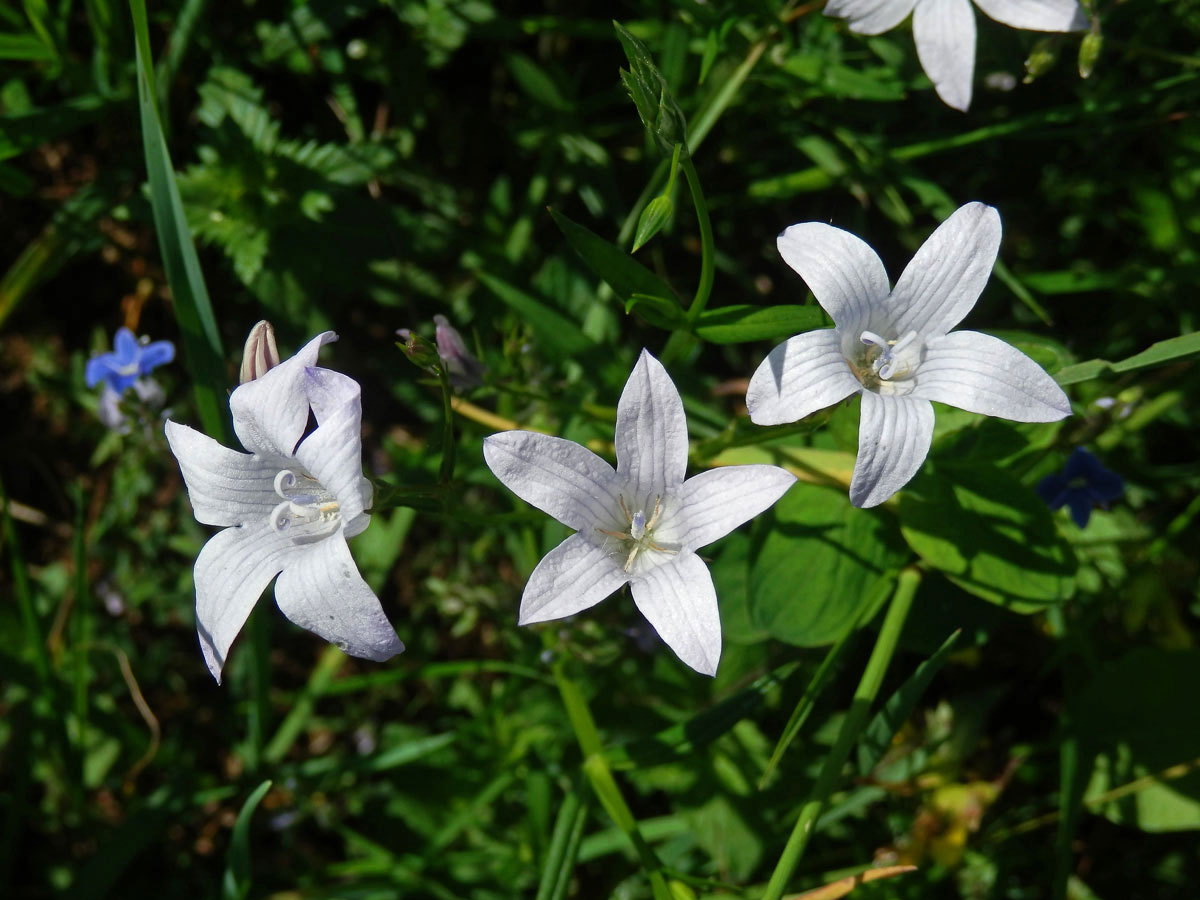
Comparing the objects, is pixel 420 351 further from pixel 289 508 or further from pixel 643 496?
pixel 643 496

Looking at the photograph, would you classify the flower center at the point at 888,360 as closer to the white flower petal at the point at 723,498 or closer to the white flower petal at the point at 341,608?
the white flower petal at the point at 723,498

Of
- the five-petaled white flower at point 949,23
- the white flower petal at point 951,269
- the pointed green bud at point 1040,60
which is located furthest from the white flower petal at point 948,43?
the white flower petal at point 951,269

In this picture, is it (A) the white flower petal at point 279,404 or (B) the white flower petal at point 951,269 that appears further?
(B) the white flower petal at point 951,269

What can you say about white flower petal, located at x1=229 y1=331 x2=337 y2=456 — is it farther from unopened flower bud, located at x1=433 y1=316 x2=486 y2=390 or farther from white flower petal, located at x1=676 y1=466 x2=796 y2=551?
white flower petal, located at x1=676 y1=466 x2=796 y2=551

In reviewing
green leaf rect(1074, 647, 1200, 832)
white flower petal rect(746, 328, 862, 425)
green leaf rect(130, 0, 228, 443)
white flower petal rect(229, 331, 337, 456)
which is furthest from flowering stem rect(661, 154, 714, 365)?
green leaf rect(1074, 647, 1200, 832)

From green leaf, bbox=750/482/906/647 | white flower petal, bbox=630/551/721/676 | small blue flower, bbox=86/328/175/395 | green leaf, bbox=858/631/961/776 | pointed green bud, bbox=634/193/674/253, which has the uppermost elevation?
small blue flower, bbox=86/328/175/395

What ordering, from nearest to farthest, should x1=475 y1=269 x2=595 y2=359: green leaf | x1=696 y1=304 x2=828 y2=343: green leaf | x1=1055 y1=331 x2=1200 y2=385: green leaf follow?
x1=1055 y1=331 x2=1200 y2=385: green leaf
x1=696 y1=304 x2=828 y2=343: green leaf
x1=475 y1=269 x2=595 y2=359: green leaf

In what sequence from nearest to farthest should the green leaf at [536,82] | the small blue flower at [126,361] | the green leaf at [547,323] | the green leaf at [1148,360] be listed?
the green leaf at [1148,360]
the green leaf at [547,323]
the small blue flower at [126,361]
the green leaf at [536,82]
